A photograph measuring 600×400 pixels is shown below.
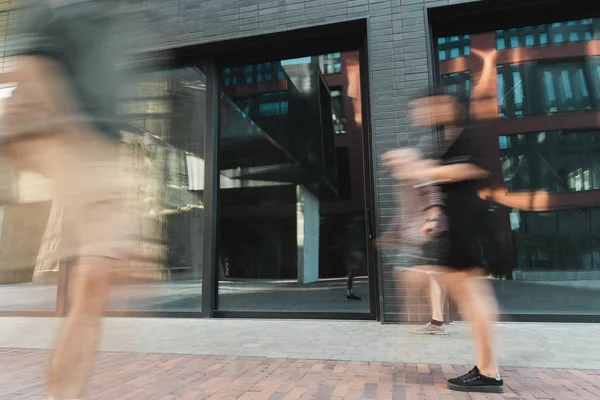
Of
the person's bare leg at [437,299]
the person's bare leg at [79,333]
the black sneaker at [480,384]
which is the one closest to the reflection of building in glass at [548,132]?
the person's bare leg at [437,299]

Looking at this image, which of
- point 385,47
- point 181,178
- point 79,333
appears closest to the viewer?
point 79,333

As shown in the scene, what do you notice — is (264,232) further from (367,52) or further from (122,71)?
(122,71)

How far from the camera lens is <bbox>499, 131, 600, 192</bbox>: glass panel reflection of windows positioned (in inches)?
196

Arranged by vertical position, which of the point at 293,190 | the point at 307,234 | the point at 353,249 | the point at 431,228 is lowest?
the point at 353,249

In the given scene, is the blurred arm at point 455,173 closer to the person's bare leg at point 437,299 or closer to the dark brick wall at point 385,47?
the person's bare leg at point 437,299

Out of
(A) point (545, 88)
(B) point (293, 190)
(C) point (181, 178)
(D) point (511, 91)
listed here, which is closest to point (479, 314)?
(D) point (511, 91)

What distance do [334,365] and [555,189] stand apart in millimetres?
3540

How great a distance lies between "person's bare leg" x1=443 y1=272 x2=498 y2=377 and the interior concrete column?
3433 mm

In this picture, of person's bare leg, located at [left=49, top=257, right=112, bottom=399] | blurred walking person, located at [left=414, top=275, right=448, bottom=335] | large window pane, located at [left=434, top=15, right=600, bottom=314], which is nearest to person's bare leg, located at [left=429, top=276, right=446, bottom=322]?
blurred walking person, located at [left=414, top=275, right=448, bottom=335]

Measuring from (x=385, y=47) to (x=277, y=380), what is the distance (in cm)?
390

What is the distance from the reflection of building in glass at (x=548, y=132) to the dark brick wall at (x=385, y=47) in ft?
1.88

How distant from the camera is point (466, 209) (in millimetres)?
2652

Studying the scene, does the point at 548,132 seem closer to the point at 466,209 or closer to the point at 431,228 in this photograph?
the point at 466,209

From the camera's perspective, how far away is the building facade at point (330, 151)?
191 inches
